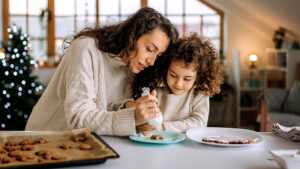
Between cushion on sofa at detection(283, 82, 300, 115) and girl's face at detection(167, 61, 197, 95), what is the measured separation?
2932 mm

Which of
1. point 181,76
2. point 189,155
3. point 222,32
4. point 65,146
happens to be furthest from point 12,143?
point 222,32

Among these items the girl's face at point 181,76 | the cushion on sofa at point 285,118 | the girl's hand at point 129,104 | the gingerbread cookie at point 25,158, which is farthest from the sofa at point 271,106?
the gingerbread cookie at point 25,158

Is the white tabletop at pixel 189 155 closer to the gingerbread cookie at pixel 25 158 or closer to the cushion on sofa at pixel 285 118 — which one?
the gingerbread cookie at pixel 25 158

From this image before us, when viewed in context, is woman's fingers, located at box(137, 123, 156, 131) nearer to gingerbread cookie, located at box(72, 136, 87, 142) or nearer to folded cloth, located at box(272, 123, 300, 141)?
gingerbread cookie, located at box(72, 136, 87, 142)

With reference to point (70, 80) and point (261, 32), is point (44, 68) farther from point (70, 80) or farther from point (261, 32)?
point (70, 80)

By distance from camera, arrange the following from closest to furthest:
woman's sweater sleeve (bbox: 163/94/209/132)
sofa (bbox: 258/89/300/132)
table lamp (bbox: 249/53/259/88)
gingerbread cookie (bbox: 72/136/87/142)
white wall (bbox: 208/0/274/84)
Answer: gingerbread cookie (bbox: 72/136/87/142), woman's sweater sleeve (bbox: 163/94/209/132), sofa (bbox: 258/89/300/132), table lamp (bbox: 249/53/259/88), white wall (bbox: 208/0/274/84)

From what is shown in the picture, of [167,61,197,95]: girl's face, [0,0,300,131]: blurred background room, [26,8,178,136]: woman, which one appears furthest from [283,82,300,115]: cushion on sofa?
[26,8,178,136]: woman

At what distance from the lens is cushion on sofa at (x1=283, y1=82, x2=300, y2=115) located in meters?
4.34

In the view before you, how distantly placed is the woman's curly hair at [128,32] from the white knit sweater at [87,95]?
0.16ft

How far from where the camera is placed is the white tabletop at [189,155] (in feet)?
3.56

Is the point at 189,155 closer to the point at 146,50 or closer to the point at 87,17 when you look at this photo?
the point at 146,50

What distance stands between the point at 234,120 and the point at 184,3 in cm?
204

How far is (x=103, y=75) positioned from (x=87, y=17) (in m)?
4.76

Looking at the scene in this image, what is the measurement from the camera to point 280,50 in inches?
209
